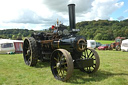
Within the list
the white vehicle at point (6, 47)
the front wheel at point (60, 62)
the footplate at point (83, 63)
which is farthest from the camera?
the white vehicle at point (6, 47)

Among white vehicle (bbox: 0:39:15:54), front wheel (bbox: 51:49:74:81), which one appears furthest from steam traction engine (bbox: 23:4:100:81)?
white vehicle (bbox: 0:39:15:54)

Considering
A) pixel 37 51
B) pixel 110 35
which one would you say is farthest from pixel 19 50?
Result: pixel 110 35

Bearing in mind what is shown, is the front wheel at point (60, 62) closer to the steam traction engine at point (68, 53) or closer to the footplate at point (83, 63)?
the steam traction engine at point (68, 53)

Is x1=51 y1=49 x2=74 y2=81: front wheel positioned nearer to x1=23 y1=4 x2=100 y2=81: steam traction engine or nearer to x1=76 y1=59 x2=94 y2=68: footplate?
x1=23 y1=4 x2=100 y2=81: steam traction engine

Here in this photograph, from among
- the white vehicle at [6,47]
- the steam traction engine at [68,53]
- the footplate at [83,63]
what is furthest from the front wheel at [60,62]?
the white vehicle at [6,47]

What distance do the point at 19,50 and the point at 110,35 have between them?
5645 cm

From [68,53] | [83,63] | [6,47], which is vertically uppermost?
[68,53]

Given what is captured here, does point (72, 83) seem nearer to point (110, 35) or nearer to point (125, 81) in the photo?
point (125, 81)

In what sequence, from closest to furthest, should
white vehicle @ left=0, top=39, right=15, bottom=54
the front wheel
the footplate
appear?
the front wheel → the footplate → white vehicle @ left=0, top=39, right=15, bottom=54

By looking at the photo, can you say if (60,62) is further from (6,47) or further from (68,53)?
(6,47)

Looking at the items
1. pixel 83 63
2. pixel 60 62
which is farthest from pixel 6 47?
pixel 83 63

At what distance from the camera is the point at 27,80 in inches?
176

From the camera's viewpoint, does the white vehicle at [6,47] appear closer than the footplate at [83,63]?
No

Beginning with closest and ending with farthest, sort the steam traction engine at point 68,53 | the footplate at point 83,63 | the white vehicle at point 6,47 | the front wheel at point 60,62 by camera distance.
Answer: the front wheel at point 60,62 < the steam traction engine at point 68,53 < the footplate at point 83,63 < the white vehicle at point 6,47
